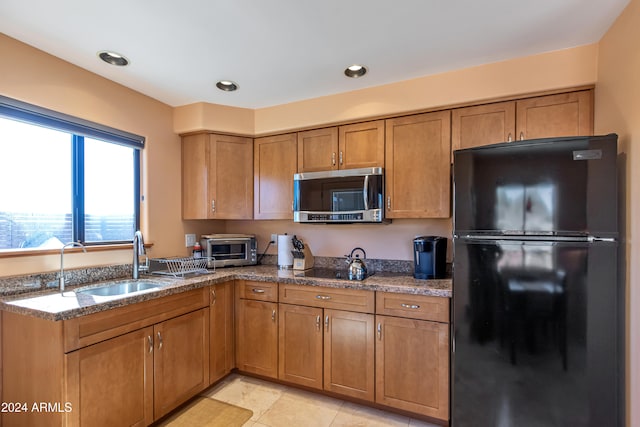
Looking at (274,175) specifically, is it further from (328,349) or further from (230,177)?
(328,349)

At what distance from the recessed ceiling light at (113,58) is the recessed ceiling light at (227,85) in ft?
2.03

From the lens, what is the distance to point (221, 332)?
245cm

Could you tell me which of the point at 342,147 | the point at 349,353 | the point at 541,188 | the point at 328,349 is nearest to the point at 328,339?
the point at 328,349

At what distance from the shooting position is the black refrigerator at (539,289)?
150cm

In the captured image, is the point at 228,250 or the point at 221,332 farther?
the point at 228,250

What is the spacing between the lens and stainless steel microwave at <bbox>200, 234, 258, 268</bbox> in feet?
9.23

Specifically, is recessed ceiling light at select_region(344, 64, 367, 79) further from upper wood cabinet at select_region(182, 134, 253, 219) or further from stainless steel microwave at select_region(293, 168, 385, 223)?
upper wood cabinet at select_region(182, 134, 253, 219)

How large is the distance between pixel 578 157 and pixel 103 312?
2.60 meters

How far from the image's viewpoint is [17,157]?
188 cm

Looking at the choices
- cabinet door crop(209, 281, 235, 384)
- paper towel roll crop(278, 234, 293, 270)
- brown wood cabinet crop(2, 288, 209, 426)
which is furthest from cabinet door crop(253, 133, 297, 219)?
brown wood cabinet crop(2, 288, 209, 426)

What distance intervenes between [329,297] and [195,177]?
1687 mm

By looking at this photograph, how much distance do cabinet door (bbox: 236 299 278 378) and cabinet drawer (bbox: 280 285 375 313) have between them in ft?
0.56

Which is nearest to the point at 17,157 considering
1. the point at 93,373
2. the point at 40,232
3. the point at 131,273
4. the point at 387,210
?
the point at 40,232

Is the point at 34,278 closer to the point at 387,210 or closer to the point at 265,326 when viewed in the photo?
the point at 265,326
